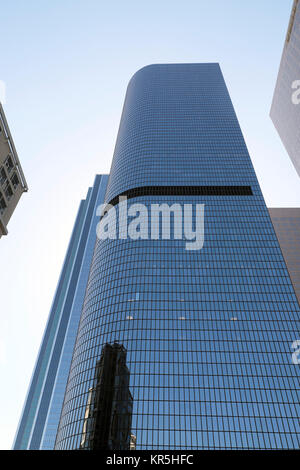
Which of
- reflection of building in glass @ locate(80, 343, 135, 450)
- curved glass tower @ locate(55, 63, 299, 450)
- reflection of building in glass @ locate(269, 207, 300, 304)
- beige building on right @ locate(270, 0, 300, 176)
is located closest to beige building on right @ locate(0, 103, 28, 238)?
reflection of building in glass @ locate(80, 343, 135, 450)

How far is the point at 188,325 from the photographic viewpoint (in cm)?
7738

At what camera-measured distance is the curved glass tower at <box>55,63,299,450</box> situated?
208 ft

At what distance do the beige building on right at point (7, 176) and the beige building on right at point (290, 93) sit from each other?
114751mm

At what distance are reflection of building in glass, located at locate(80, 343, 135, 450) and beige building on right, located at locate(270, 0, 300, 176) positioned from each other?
107533 millimetres

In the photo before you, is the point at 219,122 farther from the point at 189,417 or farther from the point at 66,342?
the point at 66,342

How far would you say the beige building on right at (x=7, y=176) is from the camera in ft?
130

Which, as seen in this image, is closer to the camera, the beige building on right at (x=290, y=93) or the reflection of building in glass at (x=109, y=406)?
the reflection of building in glass at (x=109, y=406)

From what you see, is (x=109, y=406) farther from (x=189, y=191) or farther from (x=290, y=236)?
(x=290, y=236)

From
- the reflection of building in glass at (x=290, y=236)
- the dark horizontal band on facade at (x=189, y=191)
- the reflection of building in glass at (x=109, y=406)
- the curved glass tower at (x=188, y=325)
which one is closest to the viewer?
the reflection of building in glass at (x=109, y=406)

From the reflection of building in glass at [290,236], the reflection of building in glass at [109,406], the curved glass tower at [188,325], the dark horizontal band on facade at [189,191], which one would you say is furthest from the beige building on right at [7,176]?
the reflection of building in glass at [290,236]

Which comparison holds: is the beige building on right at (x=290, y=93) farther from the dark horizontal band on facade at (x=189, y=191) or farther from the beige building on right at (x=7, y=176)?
the beige building on right at (x=7, y=176)

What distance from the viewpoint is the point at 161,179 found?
111 meters

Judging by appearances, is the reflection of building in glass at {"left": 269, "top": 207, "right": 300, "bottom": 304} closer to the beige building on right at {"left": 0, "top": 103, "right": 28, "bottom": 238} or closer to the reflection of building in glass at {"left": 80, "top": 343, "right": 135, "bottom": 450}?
the reflection of building in glass at {"left": 80, "top": 343, "right": 135, "bottom": 450}
